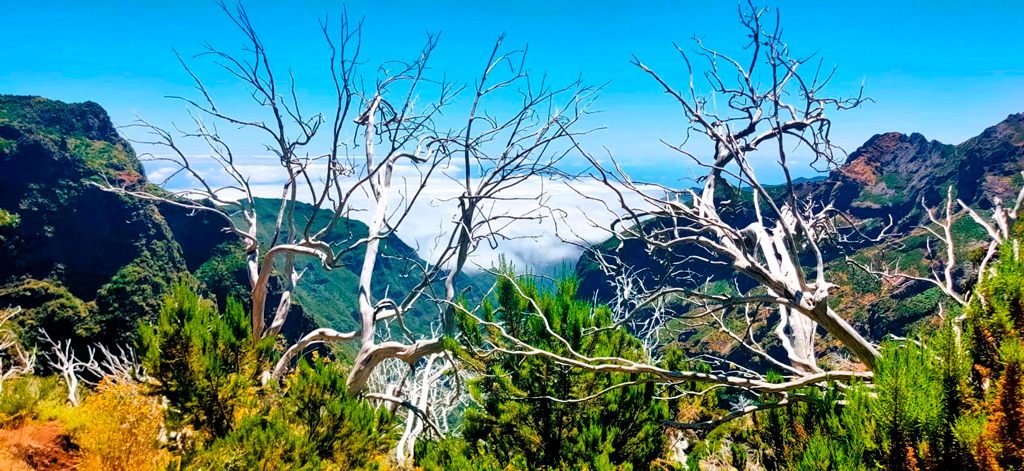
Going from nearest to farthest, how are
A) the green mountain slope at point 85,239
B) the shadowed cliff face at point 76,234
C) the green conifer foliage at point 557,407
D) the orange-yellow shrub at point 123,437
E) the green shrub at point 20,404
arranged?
the orange-yellow shrub at point 123,437 < the green conifer foliage at point 557,407 < the green shrub at point 20,404 < the green mountain slope at point 85,239 < the shadowed cliff face at point 76,234

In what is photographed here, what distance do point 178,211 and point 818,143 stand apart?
66707mm

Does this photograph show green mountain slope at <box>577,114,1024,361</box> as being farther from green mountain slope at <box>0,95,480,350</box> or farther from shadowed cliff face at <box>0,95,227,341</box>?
shadowed cliff face at <box>0,95,227,341</box>

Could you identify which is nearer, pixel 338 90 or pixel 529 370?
pixel 529 370

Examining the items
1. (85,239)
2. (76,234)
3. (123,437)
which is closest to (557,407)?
(123,437)

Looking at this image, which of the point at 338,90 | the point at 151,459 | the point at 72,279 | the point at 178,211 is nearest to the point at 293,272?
the point at 338,90

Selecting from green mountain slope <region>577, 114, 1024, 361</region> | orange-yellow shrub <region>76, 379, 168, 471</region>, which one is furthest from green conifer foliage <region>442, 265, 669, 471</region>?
green mountain slope <region>577, 114, 1024, 361</region>

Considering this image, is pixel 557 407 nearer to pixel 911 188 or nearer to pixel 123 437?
pixel 123 437

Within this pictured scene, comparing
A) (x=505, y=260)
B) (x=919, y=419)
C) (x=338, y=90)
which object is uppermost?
(x=338, y=90)

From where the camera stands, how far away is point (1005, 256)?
236 centimetres

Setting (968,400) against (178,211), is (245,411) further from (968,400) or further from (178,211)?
(178,211)

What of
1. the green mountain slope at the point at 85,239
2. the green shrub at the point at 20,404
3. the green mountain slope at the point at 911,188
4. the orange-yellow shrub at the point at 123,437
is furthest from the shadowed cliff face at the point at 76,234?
the orange-yellow shrub at the point at 123,437

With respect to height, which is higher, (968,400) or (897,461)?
(968,400)

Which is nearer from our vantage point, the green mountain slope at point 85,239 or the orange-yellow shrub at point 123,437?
the orange-yellow shrub at point 123,437

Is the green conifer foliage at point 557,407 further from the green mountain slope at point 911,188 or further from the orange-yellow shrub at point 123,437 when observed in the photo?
the green mountain slope at point 911,188
